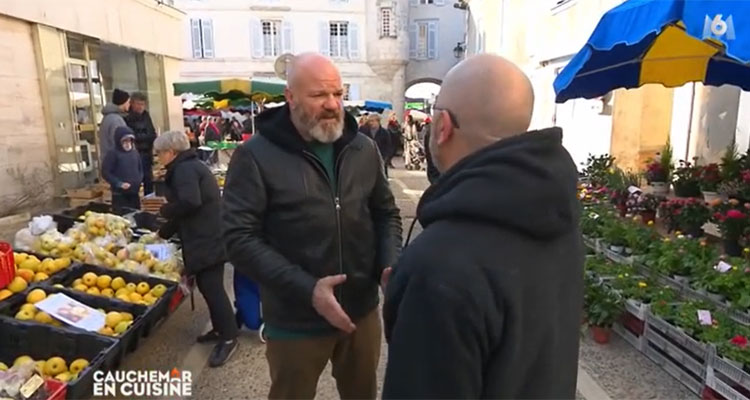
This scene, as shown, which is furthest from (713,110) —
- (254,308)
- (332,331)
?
(332,331)

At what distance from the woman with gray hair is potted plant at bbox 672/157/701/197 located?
4.79 metres

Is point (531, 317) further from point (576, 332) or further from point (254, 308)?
point (254, 308)

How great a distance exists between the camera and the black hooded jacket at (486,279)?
36.4 inches

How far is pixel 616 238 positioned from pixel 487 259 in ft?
14.7

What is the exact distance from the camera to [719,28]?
114 inches

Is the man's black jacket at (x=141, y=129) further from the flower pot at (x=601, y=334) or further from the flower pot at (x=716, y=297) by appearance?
the flower pot at (x=716, y=297)

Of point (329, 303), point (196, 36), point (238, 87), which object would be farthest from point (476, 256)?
point (196, 36)

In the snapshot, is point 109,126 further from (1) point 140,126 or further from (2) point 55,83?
(2) point 55,83

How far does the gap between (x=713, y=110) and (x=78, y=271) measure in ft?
24.1

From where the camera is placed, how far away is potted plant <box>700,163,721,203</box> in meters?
5.13

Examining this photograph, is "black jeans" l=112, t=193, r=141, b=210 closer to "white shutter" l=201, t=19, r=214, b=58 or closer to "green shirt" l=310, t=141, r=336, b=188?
"green shirt" l=310, t=141, r=336, b=188

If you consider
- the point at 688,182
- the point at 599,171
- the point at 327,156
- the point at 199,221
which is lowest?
the point at 599,171

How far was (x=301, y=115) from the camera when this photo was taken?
2.03 metres

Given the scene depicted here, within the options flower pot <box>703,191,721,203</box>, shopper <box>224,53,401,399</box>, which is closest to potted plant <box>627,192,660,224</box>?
flower pot <box>703,191,721,203</box>
